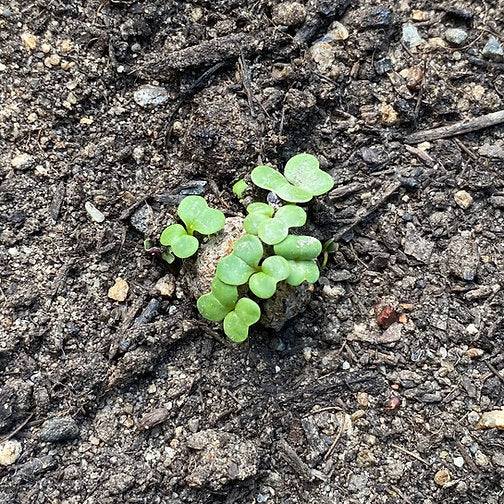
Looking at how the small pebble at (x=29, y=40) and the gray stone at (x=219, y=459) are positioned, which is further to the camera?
the small pebble at (x=29, y=40)

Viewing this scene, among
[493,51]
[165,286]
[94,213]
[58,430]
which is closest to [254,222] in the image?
[165,286]

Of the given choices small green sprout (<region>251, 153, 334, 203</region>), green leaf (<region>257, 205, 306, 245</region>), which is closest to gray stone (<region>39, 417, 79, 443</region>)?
green leaf (<region>257, 205, 306, 245</region>)

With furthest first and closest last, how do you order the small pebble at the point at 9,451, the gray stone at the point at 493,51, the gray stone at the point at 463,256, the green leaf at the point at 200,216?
the gray stone at the point at 493,51 < the gray stone at the point at 463,256 < the green leaf at the point at 200,216 < the small pebble at the point at 9,451

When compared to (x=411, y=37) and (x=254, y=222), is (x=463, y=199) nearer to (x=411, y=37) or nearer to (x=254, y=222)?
(x=411, y=37)

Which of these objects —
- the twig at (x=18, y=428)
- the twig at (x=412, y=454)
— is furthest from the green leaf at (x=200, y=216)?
the twig at (x=412, y=454)

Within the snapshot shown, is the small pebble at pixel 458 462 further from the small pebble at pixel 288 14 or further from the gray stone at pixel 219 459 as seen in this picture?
the small pebble at pixel 288 14

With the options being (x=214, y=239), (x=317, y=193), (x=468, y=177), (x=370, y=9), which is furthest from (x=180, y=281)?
(x=370, y=9)
